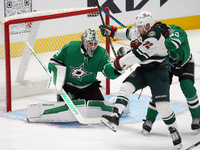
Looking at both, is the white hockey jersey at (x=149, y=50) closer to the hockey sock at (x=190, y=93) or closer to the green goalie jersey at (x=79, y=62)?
the hockey sock at (x=190, y=93)

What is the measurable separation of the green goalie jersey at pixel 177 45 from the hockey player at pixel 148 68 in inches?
3.8

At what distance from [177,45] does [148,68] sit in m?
0.28

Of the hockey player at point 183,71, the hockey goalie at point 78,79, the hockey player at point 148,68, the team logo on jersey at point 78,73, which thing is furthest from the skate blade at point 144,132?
the team logo on jersey at point 78,73

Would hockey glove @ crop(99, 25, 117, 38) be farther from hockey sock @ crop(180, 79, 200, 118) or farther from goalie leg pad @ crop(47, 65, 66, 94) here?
hockey sock @ crop(180, 79, 200, 118)

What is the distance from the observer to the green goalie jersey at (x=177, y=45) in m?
3.89

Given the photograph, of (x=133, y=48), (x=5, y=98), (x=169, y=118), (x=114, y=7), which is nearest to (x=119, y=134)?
(x=169, y=118)

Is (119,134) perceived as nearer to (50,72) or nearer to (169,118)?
(169,118)

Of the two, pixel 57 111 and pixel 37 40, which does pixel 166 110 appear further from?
pixel 37 40

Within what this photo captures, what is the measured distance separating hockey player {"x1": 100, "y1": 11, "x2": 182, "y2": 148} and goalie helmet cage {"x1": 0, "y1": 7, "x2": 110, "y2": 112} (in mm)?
1350

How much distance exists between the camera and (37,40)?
5.50 metres

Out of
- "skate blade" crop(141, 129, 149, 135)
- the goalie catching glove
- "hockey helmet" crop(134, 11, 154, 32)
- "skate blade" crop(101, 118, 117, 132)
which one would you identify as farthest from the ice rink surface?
"hockey helmet" crop(134, 11, 154, 32)

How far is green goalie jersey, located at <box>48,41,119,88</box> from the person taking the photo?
4.53 meters

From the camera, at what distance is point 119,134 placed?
4.20 m

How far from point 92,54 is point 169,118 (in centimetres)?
101
